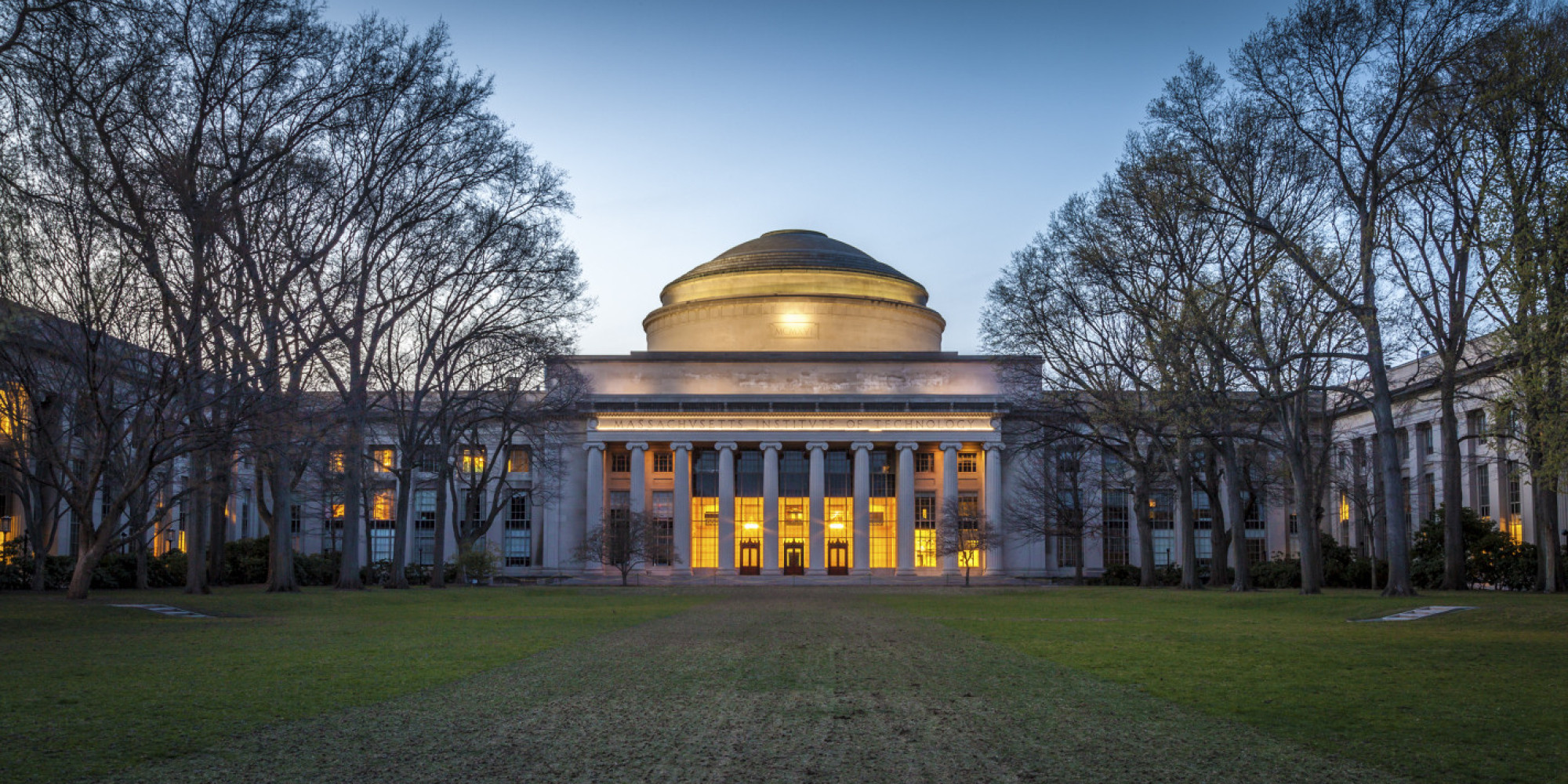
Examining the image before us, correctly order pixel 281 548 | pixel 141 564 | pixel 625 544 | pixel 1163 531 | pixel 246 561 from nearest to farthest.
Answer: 1. pixel 281 548
2. pixel 141 564
3. pixel 246 561
4. pixel 625 544
5. pixel 1163 531

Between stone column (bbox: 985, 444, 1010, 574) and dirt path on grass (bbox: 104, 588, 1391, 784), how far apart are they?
63975mm

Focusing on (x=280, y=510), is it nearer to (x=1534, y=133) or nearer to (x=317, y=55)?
(x=317, y=55)

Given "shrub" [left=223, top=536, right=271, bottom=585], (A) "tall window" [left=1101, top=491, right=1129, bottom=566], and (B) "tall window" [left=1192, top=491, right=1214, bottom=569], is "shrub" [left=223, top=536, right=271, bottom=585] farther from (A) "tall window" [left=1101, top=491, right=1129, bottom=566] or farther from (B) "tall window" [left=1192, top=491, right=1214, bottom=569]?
(B) "tall window" [left=1192, top=491, right=1214, bottom=569]

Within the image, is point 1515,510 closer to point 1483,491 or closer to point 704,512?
point 1483,491

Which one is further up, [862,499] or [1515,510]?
[862,499]

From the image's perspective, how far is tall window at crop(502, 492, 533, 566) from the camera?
8294 cm

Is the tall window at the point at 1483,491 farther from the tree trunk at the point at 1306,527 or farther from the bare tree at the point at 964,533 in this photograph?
the tree trunk at the point at 1306,527

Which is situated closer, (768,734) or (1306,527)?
(768,734)

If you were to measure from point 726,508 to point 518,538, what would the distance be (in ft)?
49.8

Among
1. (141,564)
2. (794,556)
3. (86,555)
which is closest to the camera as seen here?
(86,555)

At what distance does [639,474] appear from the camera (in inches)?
3147

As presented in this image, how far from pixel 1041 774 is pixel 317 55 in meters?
29.0

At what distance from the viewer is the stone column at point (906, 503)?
79.8 metres

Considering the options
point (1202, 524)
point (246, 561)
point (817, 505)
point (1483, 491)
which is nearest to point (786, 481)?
point (817, 505)
